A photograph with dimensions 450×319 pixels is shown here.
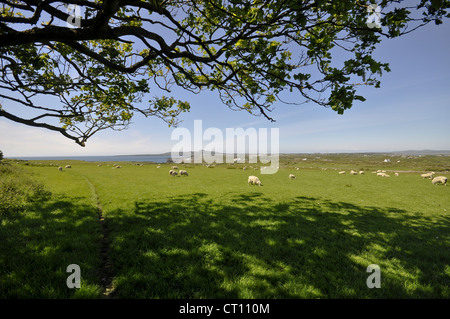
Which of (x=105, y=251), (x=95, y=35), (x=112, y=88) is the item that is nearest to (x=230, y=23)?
(x=95, y=35)

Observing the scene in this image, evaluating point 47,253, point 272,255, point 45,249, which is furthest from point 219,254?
point 45,249

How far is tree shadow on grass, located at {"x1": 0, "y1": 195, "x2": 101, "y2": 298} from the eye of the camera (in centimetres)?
357

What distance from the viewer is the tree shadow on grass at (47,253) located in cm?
357

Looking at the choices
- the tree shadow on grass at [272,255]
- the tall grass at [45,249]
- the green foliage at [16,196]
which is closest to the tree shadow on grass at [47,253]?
the tall grass at [45,249]

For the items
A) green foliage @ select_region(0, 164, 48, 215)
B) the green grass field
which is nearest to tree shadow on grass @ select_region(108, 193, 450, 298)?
the green grass field

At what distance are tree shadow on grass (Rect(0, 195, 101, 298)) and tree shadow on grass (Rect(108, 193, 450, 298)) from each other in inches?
26.6

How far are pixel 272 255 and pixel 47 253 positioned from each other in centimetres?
640

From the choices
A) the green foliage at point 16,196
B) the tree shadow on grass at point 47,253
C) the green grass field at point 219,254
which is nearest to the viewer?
the tree shadow on grass at point 47,253

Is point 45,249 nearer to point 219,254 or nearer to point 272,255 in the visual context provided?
point 219,254

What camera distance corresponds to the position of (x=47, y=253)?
4.80 meters

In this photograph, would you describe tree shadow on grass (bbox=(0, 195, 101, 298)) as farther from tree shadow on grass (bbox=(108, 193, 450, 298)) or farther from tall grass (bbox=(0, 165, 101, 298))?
tree shadow on grass (bbox=(108, 193, 450, 298))

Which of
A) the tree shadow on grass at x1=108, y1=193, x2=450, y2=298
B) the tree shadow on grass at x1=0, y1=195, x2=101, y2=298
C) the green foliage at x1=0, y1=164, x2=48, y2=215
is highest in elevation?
the green foliage at x1=0, y1=164, x2=48, y2=215

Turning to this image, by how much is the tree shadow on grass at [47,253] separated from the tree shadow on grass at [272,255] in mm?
676

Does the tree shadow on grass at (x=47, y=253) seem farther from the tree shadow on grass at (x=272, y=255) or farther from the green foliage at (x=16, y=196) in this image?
the green foliage at (x=16, y=196)
